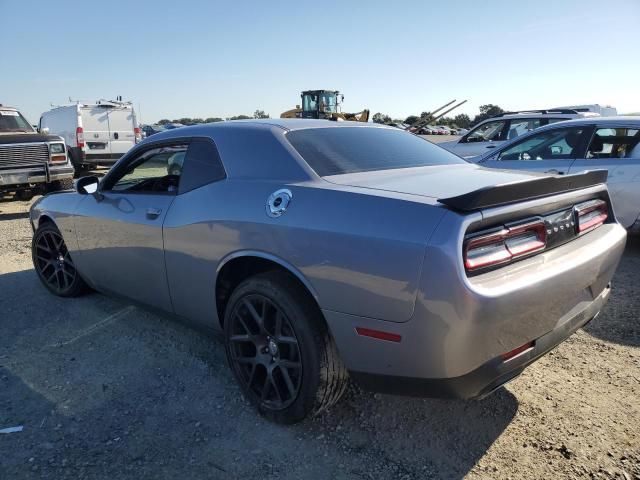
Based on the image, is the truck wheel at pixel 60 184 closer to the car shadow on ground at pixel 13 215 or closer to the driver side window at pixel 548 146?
the car shadow on ground at pixel 13 215

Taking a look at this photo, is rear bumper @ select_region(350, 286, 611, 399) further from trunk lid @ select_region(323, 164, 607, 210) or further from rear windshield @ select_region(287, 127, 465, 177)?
rear windshield @ select_region(287, 127, 465, 177)

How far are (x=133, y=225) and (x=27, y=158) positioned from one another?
747cm

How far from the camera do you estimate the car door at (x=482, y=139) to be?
31.1ft

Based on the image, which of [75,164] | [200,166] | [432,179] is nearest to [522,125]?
[432,179]

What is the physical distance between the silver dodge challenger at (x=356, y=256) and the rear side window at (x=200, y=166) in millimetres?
11

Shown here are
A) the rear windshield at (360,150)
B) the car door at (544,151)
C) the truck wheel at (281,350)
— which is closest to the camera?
the truck wheel at (281,350)

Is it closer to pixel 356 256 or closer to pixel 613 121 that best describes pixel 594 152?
pixel 613 121

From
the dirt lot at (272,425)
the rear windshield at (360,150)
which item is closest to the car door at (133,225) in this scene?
the dirt lot at (272,425)

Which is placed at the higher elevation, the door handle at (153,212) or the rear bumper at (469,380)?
the door handle at (153,212)

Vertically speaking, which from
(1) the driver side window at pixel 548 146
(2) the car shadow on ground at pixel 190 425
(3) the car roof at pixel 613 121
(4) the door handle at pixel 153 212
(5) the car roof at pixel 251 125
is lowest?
(2) the car shadow on ground at pixel 190 425

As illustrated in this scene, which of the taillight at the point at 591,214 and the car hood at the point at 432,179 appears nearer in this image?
the car hood at the point at 432,179

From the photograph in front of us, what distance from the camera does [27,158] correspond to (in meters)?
9.40

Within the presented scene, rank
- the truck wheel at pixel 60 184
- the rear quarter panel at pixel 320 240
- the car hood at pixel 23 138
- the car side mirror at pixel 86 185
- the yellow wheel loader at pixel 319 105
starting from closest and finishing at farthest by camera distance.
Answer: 1. the rear quarter panel at pixel 320 240
2. the car side mirror at pixel 86 185
3. the car hood at pixel 23 138
4. the truck wheel at pixel 60 184
5. the yellow wheel loader at pixel 319 105

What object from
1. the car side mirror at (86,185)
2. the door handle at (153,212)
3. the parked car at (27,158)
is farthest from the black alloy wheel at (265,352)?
the parked car at (27,158)
